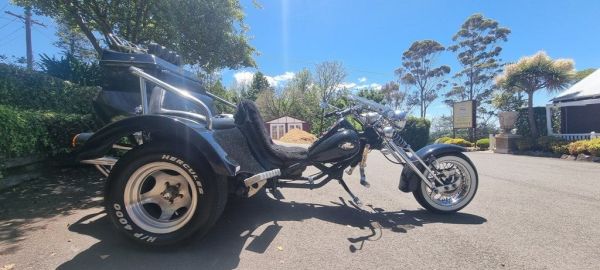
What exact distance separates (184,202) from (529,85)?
18894 mm

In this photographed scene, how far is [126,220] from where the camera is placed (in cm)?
264

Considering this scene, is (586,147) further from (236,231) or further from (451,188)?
(236,231)

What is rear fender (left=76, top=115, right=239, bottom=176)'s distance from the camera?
2646 mm

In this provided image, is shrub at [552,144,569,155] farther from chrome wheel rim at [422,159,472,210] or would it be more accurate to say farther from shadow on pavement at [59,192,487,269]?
shadow on pavement at [59,192,487,269]

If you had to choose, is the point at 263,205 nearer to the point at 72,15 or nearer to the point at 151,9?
the point at 151,9

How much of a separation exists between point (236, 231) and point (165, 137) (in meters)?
1.12

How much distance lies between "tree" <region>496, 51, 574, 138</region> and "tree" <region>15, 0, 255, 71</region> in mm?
13907

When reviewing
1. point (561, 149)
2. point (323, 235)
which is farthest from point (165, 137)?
point (561, 149)

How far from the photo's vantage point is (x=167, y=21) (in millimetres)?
10477

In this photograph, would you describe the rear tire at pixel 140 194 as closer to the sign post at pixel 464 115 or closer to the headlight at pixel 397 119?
the headlight at pixel 397 119

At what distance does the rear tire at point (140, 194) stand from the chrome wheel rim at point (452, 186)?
2572 millimetres

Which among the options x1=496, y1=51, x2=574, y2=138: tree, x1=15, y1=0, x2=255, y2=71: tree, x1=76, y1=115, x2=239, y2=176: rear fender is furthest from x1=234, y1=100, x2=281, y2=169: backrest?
x1=496, y1=51, x2=574, y2=138: tree

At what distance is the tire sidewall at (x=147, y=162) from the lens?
103 inches

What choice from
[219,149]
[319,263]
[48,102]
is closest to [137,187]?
[219,149]
